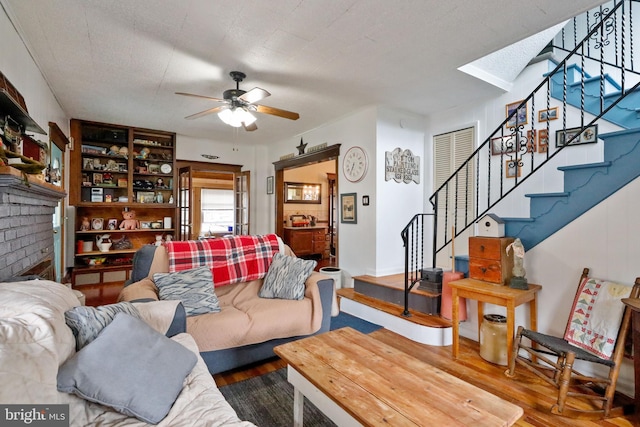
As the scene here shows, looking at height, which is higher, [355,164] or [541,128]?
[541,128]

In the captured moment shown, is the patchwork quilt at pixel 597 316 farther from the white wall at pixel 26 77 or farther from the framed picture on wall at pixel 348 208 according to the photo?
the white wall at pixel 26 77

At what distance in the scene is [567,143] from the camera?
7.74ft

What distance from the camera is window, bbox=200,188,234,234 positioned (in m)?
8.95

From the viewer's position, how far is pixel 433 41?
99.7 inches

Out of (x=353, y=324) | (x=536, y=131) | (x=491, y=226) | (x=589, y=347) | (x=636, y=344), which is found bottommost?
(x=353, y=324)

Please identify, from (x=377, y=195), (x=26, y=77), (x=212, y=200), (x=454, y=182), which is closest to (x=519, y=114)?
(x=454, y=182)

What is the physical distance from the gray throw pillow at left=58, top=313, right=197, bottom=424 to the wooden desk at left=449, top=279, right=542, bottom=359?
84.6 inches

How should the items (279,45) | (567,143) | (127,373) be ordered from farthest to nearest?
(279,45)
(567,143)
(127,373)

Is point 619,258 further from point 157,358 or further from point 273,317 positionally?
point 157,358

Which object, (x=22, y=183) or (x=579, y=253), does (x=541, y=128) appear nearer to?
(x=579, y=253)

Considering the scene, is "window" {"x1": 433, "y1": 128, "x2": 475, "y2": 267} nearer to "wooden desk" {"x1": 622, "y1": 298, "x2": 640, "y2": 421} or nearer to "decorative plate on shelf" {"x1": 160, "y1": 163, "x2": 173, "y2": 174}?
"wooden desk" {"x1": 622, "y1": 298, "x2": 640, "y2": 421}

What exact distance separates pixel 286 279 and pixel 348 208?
6.44 ft

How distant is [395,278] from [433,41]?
2.68 meters

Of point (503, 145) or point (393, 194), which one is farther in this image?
point (393, 194)
